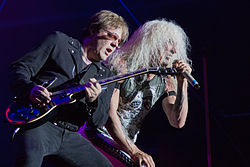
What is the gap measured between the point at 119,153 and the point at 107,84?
584mm

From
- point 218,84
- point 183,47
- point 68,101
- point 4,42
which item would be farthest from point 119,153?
point 4,42

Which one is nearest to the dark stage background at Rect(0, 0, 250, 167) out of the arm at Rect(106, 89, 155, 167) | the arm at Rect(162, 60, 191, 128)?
the arm at Rect(162, 60, 191, 128)

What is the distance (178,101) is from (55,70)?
1163 millimetres

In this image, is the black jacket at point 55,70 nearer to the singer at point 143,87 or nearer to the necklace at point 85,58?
the necklace at point 85,58

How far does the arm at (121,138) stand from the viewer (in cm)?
227

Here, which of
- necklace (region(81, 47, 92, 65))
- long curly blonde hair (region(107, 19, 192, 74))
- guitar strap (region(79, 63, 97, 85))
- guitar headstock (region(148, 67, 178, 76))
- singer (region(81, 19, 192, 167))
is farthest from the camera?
long curly blonde hair (region(107, 19, 192, 74))

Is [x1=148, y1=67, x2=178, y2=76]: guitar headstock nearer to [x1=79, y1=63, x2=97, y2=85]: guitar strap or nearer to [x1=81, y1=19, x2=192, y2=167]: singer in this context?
[x1=81, y1=19, x2=192, y2=167]: singer

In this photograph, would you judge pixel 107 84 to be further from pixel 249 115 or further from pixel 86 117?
pixel 249 115

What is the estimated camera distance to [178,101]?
2.68 meters

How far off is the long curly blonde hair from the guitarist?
0.48 m

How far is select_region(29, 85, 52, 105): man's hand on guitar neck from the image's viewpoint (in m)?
1.70

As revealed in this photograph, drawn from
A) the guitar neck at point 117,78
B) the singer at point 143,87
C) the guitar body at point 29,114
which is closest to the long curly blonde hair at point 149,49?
the singer at point 143,87

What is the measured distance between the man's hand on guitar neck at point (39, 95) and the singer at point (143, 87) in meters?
0.83

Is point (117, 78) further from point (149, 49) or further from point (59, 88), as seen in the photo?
point (149, 49)
